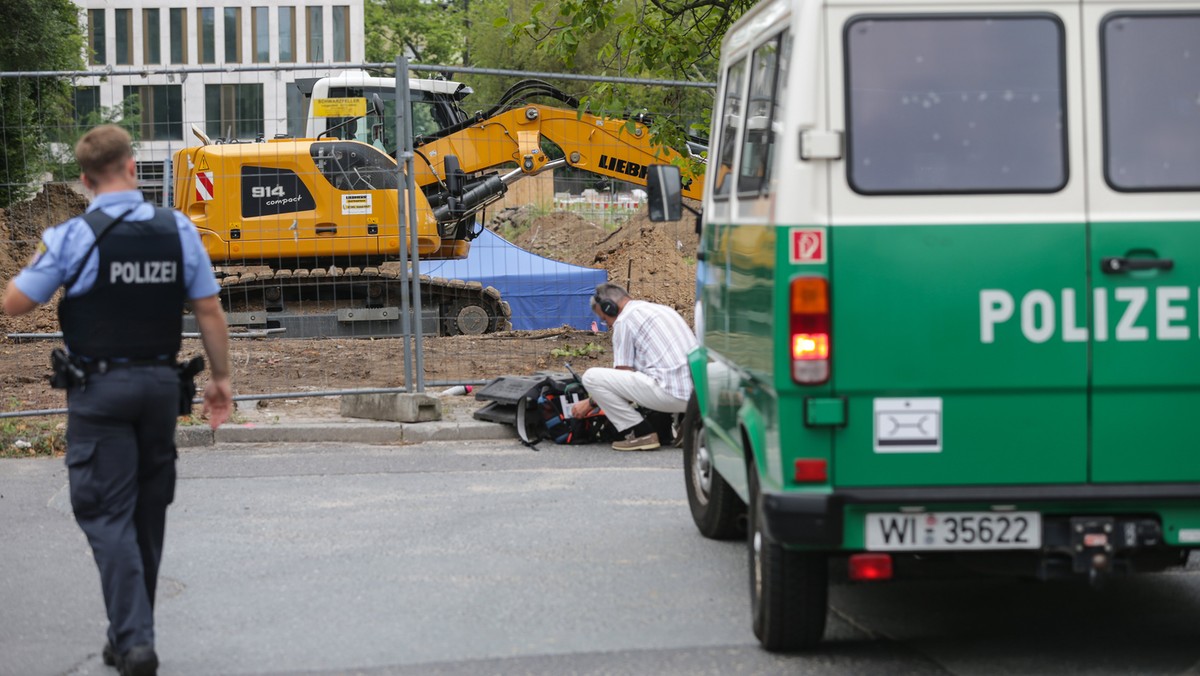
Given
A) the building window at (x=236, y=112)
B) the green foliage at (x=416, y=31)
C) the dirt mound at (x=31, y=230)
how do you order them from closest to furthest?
1. the building window at (x=236, y=112)
2. the dirt mound at (x=31, y=230)
3. the green foliage at (x=416, y=31)

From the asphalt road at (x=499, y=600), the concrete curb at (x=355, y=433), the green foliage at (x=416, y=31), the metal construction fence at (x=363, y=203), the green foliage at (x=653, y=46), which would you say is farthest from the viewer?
the green foliage at (x=416, y=31)

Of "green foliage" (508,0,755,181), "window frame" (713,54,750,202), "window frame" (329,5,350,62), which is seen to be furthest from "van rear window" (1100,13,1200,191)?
"window frame" (329,5,350,62)

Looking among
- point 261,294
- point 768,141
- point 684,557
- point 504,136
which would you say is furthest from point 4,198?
point 768,141

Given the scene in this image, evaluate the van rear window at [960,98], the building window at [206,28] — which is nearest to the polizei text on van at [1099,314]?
the van rear window at [960,98]

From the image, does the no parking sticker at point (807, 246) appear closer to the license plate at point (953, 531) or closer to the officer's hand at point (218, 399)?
the license plate at point (953, 531)

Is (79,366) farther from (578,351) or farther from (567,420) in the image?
(578,351)

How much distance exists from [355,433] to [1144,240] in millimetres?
7147

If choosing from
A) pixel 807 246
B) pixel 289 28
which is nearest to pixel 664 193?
pixel 807 246

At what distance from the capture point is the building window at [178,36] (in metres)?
70.7

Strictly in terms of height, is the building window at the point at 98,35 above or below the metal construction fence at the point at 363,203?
above

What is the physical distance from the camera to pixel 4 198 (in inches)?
643

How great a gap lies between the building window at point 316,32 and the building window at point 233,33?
341cm

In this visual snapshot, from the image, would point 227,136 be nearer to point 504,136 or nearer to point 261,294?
point 261,294

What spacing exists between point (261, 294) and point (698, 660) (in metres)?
13.7
